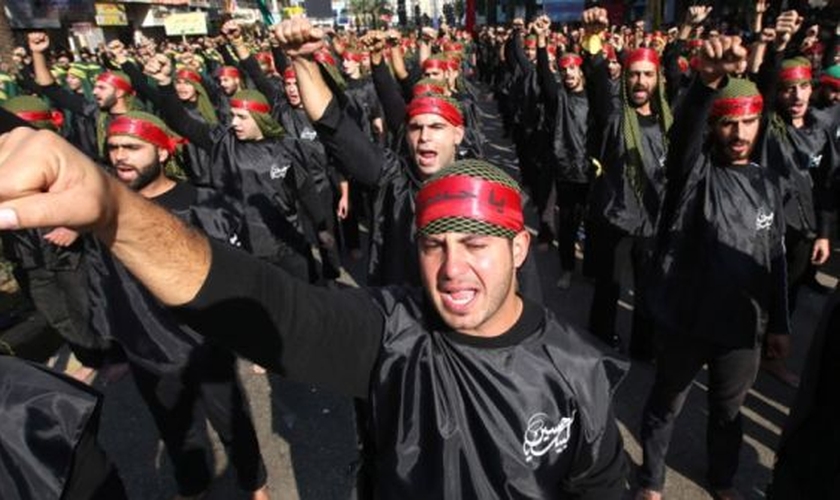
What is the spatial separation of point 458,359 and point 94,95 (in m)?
6.31

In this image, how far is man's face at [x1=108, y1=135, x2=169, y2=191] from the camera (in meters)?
3.11

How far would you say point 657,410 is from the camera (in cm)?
307

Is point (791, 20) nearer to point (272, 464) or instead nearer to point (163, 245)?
point (163, 245)

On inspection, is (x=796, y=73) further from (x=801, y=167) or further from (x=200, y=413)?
(x=200, y=413)

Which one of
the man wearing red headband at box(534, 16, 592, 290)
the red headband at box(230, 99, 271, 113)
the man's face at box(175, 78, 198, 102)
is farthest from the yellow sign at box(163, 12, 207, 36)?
the red headband at box(230, 99, 271, 113)

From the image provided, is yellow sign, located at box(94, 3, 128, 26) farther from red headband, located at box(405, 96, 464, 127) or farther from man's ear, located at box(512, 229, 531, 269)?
man's ear, located at box(512, 229, 531, 269)

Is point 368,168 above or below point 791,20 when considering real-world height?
below

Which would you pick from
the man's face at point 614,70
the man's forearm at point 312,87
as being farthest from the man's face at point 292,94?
the man's forearm at point 312,87

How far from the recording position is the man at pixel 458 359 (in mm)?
1499

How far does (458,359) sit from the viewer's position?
164 centimetres

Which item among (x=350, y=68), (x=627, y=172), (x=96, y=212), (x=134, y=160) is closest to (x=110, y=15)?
(x=350, y=68)

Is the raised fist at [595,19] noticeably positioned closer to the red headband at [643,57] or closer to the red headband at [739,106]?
the red headband at [643,57]

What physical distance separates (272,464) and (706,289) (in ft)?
9.21

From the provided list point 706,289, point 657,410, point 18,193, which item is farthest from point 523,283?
point 18,193
